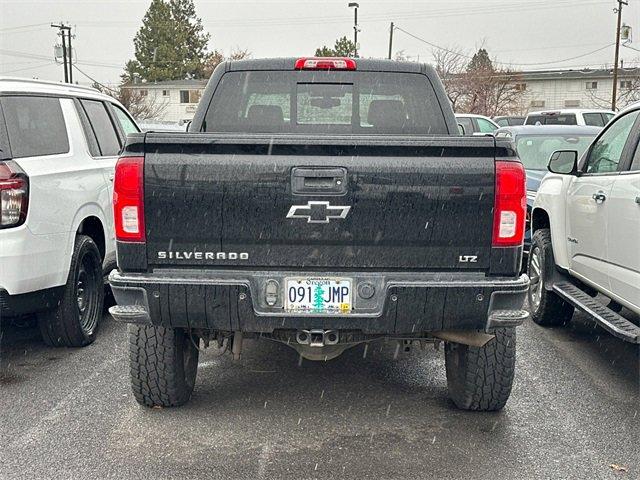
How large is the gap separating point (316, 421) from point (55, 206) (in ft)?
7.56

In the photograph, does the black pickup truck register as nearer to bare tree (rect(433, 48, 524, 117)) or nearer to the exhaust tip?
the exhaust tip

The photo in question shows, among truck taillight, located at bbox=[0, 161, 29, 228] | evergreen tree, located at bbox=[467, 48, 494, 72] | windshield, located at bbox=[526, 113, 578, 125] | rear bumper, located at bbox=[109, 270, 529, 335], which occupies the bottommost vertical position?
rear bumper, located at bbox=[109, 270, 529, 335]

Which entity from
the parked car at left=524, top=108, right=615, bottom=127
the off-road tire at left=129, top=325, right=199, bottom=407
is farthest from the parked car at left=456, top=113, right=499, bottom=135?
the off-road tire at left=129, top=325, right=199, bottom=407

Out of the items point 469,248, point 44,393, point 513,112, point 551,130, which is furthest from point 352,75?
point 513,112

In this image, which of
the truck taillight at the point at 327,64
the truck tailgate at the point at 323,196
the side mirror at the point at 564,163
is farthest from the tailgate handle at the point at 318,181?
the side mirror at the point at 564,163

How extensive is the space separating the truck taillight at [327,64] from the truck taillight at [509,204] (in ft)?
5.66

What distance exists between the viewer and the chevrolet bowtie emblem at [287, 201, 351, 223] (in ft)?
10.5

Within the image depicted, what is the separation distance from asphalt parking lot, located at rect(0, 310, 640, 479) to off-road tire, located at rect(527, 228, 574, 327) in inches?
26.3

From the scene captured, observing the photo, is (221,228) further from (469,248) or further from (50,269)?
(50,269)

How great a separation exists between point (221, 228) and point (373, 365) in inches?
82.7

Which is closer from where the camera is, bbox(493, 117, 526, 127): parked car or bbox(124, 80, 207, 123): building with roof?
bbox(493, 117, 526, 127): parked car

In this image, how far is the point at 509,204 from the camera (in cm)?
322

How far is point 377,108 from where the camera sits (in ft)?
15.0

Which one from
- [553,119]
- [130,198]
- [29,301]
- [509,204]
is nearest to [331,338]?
[509,204]
